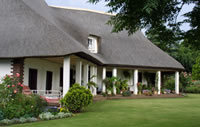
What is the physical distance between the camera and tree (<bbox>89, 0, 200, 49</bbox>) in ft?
25.6

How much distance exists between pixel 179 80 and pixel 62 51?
18.9 metres

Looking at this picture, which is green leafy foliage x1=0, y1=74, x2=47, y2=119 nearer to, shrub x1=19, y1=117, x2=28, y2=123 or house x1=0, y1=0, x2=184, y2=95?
shrub x1=19, y1=117, x2=28, y2=123

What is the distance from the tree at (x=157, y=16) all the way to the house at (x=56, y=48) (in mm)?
5151

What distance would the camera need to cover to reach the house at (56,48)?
529 inches

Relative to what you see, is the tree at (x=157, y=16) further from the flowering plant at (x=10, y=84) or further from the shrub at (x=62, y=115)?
the flowering plant at (x=10, y=84)

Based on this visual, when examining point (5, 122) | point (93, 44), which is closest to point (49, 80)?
point (93, 44)

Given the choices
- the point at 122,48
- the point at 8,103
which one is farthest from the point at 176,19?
the point at 122,48

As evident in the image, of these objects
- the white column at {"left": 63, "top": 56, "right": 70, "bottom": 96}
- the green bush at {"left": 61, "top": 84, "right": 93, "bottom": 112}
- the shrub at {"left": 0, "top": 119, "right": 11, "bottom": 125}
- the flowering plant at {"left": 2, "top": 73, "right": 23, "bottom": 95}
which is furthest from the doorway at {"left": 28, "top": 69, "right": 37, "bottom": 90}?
the shrub at {"left": 0, "top": 119, "right": 11, "bottom": 125}

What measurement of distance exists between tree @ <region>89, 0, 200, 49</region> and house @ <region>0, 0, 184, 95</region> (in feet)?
16.9

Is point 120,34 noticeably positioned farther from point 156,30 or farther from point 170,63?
point 156,30

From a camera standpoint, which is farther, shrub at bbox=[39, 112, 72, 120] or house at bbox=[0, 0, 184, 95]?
house at bbox=[0, 0, 184, 95]

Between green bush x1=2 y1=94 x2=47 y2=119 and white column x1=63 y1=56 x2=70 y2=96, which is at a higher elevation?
white column x1=63 y1=56 x2=70 y2=96

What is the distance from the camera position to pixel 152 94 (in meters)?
24.7

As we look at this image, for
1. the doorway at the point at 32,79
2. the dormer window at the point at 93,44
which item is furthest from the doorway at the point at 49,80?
the dormer window at the point at 93,44
